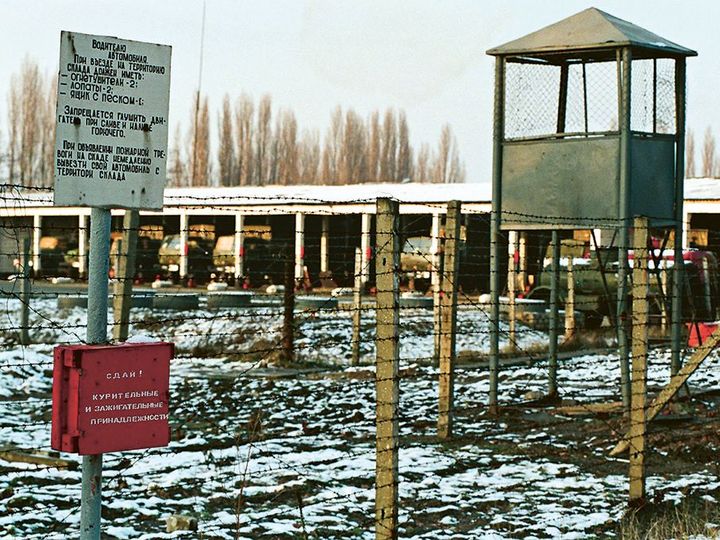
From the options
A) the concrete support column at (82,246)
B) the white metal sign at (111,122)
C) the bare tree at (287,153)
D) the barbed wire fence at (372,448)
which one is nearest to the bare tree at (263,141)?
the bare tree at (287,153)

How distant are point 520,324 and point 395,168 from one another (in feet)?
160

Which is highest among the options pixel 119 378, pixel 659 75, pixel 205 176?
pixel 205 176

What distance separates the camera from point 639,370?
7.77m

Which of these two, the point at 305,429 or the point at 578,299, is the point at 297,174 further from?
the point at 305,429

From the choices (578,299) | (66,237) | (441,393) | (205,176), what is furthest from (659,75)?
(205,176)

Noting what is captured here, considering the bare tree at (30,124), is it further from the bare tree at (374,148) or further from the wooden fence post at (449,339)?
the wooden fence post at (449,339)

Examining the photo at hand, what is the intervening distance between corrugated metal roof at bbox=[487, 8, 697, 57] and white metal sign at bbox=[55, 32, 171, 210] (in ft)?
27.1

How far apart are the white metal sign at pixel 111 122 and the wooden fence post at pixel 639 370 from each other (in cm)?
470

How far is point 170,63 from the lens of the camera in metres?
4.08

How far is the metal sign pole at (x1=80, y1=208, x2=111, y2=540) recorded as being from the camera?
4.02 metres

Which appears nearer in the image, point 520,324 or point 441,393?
point 441,393

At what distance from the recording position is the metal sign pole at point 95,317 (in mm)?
4023

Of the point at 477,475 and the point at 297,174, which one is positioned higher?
the point at 297,174

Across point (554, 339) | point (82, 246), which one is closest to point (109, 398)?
point (554, 339)
